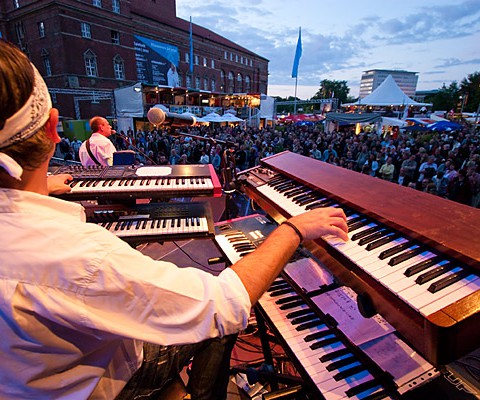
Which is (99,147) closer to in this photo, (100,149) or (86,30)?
(100,149)

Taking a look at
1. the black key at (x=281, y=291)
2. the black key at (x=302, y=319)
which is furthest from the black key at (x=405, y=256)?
the black key at (x=281, y=291)

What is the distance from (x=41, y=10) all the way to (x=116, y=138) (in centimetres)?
2199

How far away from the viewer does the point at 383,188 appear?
199 cm

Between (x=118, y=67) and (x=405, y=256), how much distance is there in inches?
1599

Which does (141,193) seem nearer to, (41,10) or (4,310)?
(4,310)

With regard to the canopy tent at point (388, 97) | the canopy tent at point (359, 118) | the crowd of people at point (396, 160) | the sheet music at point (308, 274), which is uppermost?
the canopy tent at point (388, 97)

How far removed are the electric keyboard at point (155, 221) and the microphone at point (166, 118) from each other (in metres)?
0.97

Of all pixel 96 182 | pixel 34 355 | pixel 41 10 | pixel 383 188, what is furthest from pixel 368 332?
pixel 41 10

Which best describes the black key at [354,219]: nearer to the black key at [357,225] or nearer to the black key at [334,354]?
the black key at [357,225]

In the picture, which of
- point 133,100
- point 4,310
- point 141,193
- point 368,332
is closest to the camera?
point 4,310

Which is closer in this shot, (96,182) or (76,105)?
(96,182)

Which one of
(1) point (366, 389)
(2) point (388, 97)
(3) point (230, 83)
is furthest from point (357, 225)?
(3) point (230, 83)

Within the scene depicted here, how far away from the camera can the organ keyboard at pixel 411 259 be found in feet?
3.19

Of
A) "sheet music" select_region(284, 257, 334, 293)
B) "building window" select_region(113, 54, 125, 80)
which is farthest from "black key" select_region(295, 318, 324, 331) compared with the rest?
"building window" select_region(113, 54, 125, 80)
